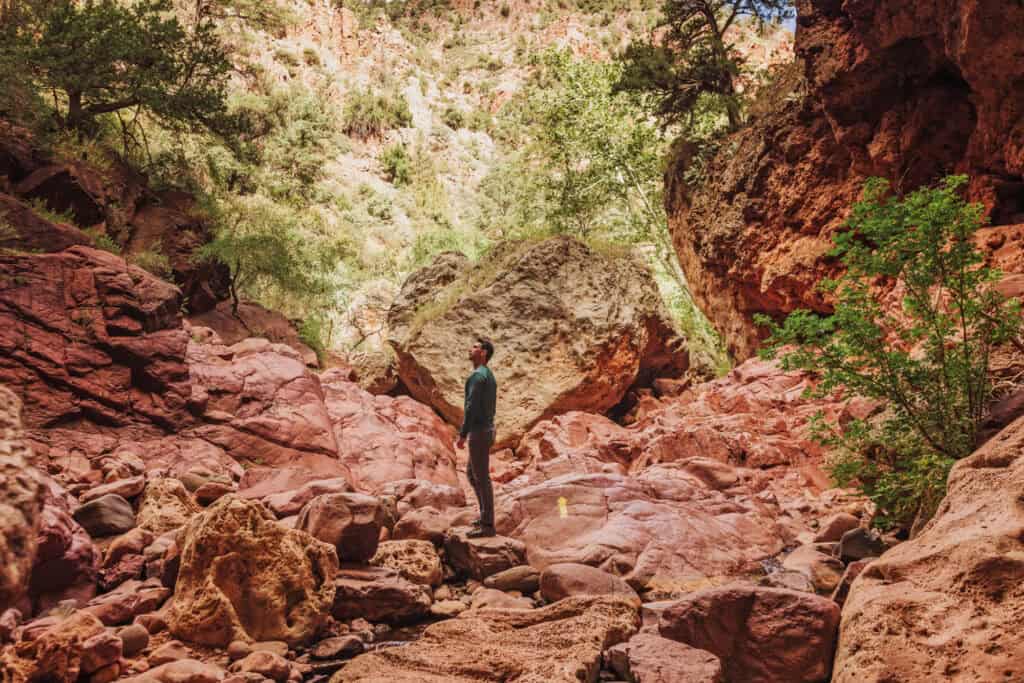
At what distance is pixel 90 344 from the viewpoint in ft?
25.0

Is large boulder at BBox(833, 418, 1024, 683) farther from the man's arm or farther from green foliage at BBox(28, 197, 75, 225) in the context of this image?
green foliage at BBox(28, 197, 75, 225)

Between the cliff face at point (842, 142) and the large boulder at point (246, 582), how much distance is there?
8598mm

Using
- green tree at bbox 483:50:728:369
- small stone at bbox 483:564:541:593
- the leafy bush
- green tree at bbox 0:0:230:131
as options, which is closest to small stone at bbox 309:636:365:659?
small stone at bbox 483:564:541:593

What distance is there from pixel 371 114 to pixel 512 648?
46.8m

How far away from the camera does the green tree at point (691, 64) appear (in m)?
15.5

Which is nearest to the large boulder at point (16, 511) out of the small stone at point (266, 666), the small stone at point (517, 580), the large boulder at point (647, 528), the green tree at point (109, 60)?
the small stone at point (266, 666)

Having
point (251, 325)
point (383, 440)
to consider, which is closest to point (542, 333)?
point (383, 440)

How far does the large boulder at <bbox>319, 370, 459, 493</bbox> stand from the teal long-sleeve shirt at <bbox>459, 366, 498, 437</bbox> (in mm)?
2475

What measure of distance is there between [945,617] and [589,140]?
20088 mm

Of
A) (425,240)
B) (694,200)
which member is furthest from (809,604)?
(425,240)

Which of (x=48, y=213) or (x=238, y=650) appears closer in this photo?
(x=238, y=650)

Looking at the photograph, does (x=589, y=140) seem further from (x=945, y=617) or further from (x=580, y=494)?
(x=945, y=617)

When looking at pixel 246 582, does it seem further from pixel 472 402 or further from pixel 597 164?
pixel 597 164

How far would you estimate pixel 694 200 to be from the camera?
1585cm
